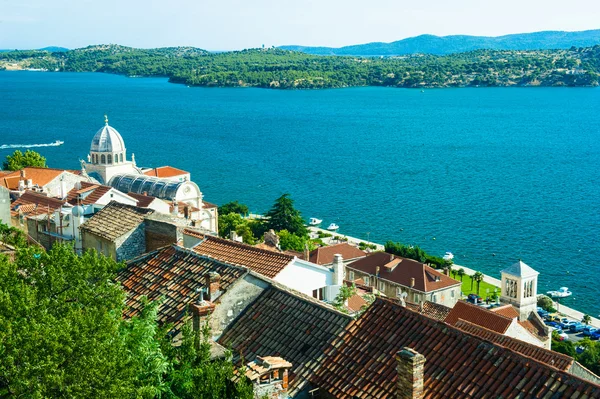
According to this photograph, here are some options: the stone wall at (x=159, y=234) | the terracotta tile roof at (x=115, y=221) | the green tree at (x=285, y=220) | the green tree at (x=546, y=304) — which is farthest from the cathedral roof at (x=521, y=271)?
the green tree at (x=285, y=220)

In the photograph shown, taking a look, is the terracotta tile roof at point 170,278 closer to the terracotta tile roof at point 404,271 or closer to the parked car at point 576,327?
the terracotta tile roof at point 404,271

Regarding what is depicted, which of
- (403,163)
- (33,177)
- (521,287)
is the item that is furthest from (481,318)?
(403,163)

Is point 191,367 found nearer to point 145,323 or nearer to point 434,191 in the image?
point 145,323

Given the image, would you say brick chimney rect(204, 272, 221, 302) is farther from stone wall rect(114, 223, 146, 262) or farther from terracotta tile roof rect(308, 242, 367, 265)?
terracotta tile roof rect(308, 242, 367, 265)

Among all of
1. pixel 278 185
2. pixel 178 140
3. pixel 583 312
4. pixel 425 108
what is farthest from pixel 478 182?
pixel 425 108

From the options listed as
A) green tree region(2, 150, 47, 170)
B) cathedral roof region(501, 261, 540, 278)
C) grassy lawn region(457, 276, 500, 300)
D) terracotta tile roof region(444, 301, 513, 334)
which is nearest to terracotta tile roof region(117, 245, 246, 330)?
terracotta tile roof region(444, 301, 513, 334)
